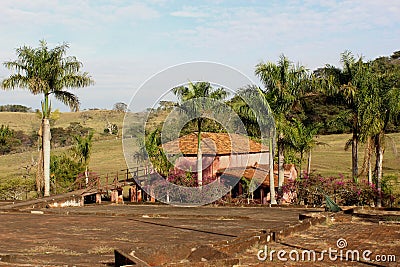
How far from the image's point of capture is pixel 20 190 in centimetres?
3025

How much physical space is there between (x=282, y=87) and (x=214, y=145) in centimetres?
897

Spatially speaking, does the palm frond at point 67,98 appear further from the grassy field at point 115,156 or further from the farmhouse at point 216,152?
the grassy field at point 115,156

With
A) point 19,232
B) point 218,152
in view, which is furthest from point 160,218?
point 218,152

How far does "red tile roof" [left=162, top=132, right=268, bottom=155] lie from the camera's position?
29.6m

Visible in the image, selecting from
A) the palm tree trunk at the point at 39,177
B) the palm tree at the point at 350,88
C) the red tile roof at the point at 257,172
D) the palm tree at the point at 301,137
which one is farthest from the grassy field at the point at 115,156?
the palm tree trunk at the point at 39,177

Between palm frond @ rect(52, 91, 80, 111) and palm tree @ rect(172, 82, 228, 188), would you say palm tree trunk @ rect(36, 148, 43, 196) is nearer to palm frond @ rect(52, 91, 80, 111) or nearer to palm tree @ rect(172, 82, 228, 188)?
palm frond @ rect(52, 91, 80, 111)

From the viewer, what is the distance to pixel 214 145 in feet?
101

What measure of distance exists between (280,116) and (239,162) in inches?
400

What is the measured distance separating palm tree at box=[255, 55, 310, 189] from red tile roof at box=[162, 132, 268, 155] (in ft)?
23.9

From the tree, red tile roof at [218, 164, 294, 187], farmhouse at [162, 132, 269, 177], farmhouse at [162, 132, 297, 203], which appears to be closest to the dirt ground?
farmhouse at [162, 132, 297, 203]

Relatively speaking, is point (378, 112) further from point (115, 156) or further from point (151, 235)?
point (115, 156)

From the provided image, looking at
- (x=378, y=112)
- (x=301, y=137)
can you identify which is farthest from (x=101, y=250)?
(x=301, y=137)

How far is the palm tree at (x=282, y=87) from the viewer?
74.3ft

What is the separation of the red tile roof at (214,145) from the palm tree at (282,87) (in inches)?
287
